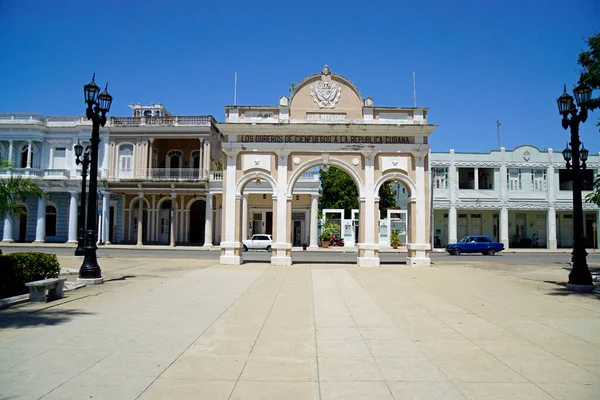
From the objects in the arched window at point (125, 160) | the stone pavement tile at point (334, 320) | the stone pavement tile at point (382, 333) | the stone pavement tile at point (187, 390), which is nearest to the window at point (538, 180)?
the arched window at point (125, 160)

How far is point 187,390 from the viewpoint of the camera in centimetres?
430

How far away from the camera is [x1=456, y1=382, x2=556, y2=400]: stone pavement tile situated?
4188 millimetres

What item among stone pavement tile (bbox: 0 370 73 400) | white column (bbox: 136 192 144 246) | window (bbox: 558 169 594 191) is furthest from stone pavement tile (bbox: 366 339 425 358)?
window (bbox: 558 169 594 191)

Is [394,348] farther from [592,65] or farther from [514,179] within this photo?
[514,179]

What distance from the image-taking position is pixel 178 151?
126ft

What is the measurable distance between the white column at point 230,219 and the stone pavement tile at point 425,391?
51.8 feet

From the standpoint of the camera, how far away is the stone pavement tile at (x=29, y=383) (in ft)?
13.5

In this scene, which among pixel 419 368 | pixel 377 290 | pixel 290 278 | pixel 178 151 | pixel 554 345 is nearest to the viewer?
pixel 419 368

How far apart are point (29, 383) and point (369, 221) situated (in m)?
16.8

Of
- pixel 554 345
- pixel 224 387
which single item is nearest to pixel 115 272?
pixel 224 387

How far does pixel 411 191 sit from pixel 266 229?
66.6ft

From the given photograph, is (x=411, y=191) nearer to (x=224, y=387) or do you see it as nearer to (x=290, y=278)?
(x=290, y=278)

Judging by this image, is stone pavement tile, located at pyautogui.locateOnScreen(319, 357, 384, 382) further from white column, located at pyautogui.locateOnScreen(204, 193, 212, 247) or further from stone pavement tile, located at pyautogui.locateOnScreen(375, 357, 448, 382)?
white column, located at pyautogui.locateOnScreen(204, 193, 212, 247)

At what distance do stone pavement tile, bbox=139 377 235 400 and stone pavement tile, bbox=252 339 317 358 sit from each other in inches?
45.2
